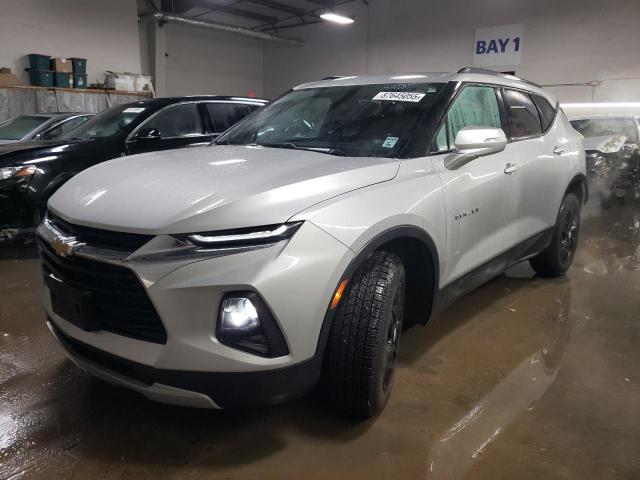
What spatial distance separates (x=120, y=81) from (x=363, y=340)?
39.7ft

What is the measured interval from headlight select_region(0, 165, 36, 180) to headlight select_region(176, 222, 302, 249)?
11.3 feet

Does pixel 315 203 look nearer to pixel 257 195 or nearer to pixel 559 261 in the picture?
pixel 257 195

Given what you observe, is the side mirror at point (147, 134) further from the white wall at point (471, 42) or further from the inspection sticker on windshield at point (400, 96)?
the white wall at point (471, 42)

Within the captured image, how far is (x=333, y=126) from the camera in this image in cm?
265

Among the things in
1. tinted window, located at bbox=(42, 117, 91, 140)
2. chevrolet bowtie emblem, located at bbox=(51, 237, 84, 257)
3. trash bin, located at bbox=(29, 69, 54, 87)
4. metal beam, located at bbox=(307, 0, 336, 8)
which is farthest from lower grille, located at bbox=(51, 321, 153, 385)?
metal beam, located at bbox=(307, 0, 336, 8)

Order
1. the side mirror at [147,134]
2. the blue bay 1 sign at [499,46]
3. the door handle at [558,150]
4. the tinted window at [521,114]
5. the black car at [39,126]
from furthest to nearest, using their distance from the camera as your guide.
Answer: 1. the blue bay 1 sign at [499,46]
2. the black car at [39,126]
3. the side mirror at [147,134]
4. the door handle at [558,150]
5. the tinted window at [521,114]

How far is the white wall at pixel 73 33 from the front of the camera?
438 inches

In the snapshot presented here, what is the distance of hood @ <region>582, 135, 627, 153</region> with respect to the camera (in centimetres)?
790

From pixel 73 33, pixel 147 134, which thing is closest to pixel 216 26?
pixel 73 33

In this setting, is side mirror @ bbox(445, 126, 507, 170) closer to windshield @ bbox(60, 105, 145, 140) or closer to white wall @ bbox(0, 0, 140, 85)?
windshield @ bbox(60, 105, 145, 140)

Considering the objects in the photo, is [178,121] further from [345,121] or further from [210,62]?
[210,62]

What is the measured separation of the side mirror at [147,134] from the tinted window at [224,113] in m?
0.71

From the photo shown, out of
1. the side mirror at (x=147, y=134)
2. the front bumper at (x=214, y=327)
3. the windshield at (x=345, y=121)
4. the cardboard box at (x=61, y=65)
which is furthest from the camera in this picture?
the cardboard box at (x=61, y=65)

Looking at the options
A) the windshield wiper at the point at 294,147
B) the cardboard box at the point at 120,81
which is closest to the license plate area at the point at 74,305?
the windshield wiper at the point at 294,147
